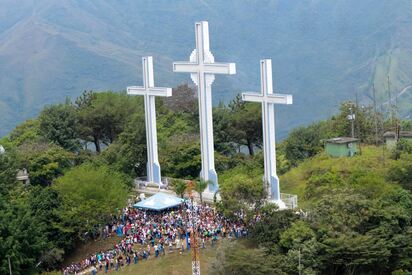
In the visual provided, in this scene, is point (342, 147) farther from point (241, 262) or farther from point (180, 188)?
point (241, 262)

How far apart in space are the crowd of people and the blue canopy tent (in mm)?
437

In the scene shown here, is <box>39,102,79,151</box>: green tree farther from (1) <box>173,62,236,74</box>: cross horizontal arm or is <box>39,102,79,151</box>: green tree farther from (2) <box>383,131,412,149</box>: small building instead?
(2) <box>383,131,412,149</box>: small building

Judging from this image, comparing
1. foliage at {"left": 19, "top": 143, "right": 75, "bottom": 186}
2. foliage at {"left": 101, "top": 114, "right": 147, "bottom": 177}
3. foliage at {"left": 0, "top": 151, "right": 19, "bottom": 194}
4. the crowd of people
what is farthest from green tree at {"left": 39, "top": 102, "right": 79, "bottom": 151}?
the crowd of people

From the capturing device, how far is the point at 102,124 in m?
59.5

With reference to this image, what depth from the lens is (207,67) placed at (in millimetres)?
42688

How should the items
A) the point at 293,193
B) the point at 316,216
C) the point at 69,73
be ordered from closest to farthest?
the point at 316,216, the point at 293,193, the point at 69,73

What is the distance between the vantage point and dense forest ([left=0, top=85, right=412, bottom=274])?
32.6 m

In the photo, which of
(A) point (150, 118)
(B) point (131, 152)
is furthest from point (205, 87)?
(B) point (131, 152)

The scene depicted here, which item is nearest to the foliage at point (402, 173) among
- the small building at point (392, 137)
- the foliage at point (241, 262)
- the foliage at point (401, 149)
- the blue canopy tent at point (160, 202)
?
the foliage at point (401, 149)

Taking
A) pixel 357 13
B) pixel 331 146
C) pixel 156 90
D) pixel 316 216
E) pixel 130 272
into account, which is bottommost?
pixel 130 272

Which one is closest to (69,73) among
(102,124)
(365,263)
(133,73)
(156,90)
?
(133,73)

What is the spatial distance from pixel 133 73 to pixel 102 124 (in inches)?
3196

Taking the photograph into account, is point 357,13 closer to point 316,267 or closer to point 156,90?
point 156,90

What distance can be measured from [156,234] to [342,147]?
50.5 feet
